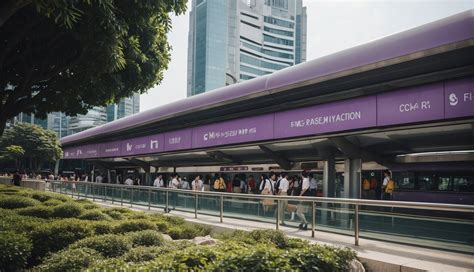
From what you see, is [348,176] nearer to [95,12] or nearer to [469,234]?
[469,234]

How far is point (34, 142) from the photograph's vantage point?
48.3 meters

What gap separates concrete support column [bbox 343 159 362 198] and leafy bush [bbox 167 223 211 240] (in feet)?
22.2

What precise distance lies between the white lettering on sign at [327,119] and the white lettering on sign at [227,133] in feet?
8.58

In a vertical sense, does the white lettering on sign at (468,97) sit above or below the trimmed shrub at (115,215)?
above

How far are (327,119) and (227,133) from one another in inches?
237

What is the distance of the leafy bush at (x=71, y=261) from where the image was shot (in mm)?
5293

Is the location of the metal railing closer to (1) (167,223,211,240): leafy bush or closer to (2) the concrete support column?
(1) (167,223,211,240): leafy bush

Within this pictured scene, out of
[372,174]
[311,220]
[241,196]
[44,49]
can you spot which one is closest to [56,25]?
[44,49]

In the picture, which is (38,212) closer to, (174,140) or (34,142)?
(174,140)

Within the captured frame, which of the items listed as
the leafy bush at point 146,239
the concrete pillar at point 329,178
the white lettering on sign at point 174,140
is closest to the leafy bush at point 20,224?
the leafy bush at point 146,239

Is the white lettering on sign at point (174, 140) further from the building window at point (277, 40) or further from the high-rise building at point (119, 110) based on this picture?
the building window at point (277, 40)

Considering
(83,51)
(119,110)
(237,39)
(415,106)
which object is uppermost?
(237,39)

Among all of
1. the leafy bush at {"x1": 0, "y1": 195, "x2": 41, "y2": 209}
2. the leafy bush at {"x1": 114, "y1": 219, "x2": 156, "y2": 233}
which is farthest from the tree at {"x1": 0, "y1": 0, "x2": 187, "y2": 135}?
the leafy bush at {"x1": 114, "y1": 219, "x2": 156, "y2": 233}

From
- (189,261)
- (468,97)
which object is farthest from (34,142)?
(189,261)
